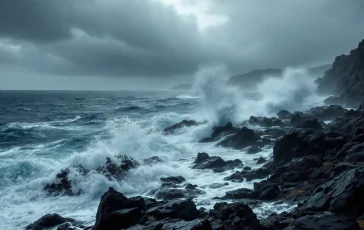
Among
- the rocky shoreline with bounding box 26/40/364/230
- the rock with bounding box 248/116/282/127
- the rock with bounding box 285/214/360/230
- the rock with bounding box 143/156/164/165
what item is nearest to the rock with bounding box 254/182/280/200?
the rocky shoreline with bounding box 26/40/364/230

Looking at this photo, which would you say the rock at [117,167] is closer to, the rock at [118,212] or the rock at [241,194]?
the rock at [118,212]

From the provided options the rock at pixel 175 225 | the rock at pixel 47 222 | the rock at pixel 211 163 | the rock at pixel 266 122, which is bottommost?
the rock at pixel 47 222

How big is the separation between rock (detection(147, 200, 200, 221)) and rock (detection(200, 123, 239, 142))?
699 inches

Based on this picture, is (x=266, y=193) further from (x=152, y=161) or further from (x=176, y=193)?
(x=152, y=161)

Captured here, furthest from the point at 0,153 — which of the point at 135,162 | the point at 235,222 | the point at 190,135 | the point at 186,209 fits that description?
the point at 235,222

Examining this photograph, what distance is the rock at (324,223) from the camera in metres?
6.55

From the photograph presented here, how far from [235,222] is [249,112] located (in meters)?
32.3

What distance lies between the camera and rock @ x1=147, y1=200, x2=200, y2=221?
907 centimetres

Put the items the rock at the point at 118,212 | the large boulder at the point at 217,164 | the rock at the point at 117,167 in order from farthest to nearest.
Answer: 1. the large boulder at the point at 217,164
2. the rock at the point at 117,167
3. the rock at the point at 118,212

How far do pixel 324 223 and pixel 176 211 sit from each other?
4365 millimetres

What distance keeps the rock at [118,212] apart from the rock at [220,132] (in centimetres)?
1779

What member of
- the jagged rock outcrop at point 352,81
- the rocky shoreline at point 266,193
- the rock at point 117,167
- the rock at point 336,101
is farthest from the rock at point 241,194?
the rock at point 336,101

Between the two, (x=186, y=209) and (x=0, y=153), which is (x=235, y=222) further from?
(x=0, y=153)

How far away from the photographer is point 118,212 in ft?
29.9
